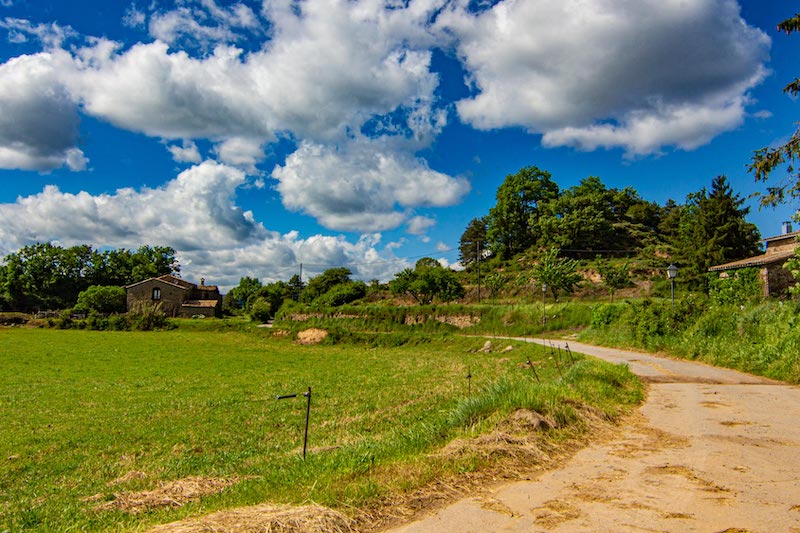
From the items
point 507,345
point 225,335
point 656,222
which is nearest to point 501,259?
point 656,222

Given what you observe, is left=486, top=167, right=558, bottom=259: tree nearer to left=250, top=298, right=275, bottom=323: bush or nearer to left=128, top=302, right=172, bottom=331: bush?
left=250, top=298, right=275, bottom=323: bush

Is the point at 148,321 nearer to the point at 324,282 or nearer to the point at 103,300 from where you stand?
the point at 103,300

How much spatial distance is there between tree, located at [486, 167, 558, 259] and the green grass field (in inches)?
2277

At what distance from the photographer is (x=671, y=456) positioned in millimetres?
5785

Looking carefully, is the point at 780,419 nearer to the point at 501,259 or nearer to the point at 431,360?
the point at 431,360

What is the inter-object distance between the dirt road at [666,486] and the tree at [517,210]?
248 ft

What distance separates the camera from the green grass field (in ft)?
19.2

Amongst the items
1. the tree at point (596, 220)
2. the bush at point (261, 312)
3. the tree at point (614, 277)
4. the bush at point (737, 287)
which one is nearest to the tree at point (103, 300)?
the bush at point (261, 312)

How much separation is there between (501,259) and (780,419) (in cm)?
7374

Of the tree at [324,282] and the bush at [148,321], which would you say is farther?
the tree at [324,282]

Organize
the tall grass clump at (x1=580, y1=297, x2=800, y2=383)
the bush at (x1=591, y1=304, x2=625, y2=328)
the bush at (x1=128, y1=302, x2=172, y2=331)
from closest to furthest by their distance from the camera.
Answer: the tall grass clump at (x1=580, y1=297, x2=800, y2=383) → the bush at (x1=591, y1=304, x2=625, y2=328) → the bush at (x1=128, y1=302, x2=172, y2=331)

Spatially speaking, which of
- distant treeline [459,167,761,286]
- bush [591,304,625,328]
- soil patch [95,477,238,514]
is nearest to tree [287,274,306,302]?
distant treeline [459,167,761,286]

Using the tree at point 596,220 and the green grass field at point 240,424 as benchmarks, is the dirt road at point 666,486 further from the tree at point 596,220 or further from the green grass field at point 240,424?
the tree at point 596,220

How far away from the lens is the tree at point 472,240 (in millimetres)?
93812
